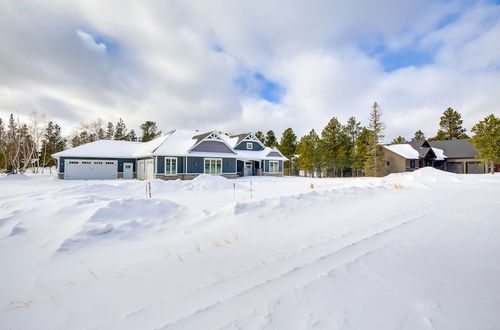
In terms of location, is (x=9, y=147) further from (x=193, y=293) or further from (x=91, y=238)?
(x=193, y=293)

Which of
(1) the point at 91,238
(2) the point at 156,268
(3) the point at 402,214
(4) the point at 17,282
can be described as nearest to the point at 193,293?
(2) the point at 156,268

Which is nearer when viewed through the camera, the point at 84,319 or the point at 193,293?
the point at 84,319

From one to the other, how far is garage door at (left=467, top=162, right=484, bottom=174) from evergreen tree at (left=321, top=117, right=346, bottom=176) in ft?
70.7

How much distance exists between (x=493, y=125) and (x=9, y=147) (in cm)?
7127

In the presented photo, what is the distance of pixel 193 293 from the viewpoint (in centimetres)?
315

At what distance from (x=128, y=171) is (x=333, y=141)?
30340mm

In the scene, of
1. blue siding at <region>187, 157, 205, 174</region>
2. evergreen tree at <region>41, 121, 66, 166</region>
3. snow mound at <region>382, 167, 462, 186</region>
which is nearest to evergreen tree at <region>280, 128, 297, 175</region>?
blue siding at <region>187, 157, 205, 174</region>

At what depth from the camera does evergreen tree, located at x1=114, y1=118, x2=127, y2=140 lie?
5228cm

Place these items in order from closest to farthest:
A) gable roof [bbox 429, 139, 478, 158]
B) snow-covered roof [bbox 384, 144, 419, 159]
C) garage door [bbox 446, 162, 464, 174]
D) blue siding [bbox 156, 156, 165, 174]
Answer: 1. blue siding [bbox 156, 156, 165, 174]
2. snow-covered roof [bbox 384, 144, 419, 159]
3. gable roof [bbox 429, 139, 478, 158]
4. garage door [bbox 446, 162, 464, 174]

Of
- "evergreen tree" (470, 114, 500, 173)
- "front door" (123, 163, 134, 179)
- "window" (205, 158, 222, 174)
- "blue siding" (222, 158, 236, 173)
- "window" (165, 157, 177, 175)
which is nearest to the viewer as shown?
"window" (165, 157, 177, 175)

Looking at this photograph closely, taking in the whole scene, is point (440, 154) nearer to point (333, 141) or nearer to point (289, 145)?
point (333, 141)

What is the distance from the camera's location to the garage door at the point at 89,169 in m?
24.8

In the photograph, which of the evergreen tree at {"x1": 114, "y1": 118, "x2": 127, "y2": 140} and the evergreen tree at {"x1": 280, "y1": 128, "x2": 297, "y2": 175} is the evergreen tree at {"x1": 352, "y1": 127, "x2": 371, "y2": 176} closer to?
the evergreen tree at {"x1": 280, "y1": 128, "x2": 297, "y2": 175}

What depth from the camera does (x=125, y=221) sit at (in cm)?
582
